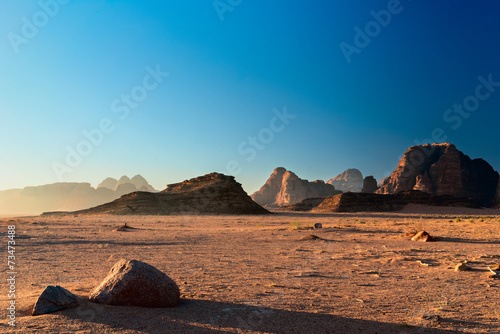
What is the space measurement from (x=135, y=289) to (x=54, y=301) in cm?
129

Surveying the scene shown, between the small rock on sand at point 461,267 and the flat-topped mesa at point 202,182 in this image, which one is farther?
the flat-topped mesa at point 202,182

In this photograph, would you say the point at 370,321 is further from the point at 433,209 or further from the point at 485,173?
the point at 485,173

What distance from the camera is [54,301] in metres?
5.21

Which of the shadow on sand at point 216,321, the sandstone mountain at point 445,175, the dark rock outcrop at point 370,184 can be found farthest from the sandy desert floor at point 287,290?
the dark rock outcrop at point 370,184

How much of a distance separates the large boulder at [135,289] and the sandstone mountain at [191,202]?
187 ft

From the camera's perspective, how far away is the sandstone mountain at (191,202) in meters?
63.2

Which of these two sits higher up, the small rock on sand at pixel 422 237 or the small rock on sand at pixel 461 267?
the small rock on sand at pixel 422 237

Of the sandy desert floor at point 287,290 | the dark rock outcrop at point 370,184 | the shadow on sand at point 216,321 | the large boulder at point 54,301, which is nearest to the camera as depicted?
the shadow on sand at point 216,321

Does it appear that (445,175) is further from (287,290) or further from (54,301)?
(54,301)

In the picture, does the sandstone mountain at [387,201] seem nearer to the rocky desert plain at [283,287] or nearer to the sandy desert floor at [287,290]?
the rocky desert plain at [283,287]

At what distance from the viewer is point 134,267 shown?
5.70m

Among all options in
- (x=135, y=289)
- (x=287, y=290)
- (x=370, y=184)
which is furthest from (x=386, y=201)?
(x=135, y=289)

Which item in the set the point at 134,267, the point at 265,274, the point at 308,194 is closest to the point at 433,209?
the point at 265,274

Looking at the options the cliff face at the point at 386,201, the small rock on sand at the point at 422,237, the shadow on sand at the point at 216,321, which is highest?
the cliff face at the point at 386,201
